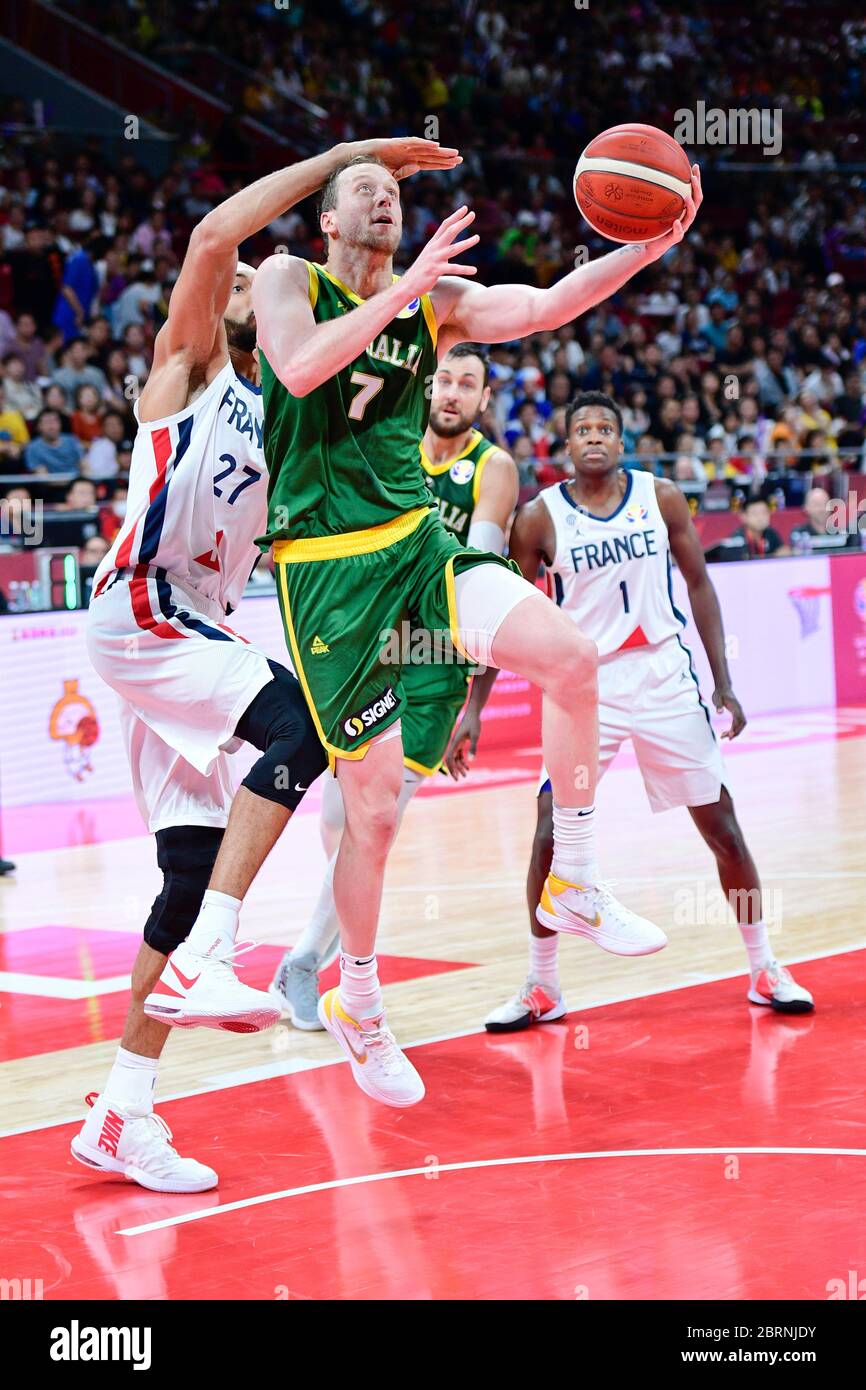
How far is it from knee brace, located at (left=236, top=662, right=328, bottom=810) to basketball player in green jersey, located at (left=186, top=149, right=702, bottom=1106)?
43 mm

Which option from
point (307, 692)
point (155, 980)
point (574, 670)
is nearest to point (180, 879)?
point (155, 980)

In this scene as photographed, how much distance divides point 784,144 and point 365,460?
21310 mm

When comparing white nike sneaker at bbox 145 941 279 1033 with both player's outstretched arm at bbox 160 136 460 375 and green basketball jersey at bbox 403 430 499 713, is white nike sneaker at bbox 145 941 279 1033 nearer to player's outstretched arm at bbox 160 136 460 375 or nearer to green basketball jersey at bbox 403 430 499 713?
player's outstretched arm at bbox 160 136 460 375

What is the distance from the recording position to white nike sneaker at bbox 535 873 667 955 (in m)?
4.75

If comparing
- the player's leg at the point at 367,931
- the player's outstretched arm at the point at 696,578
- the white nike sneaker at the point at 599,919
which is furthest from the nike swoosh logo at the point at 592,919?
the player's outstretched arm at the point at 696,578

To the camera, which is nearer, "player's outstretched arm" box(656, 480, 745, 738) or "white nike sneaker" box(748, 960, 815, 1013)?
"white nike sneaker" box(748, 960, 815, 1013)

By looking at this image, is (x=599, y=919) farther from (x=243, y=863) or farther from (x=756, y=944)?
(x=756, y=944)

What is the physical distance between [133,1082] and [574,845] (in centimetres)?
131

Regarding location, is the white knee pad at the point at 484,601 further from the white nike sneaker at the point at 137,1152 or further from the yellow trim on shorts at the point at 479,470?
the yellow trim on shorts at the point at 479,470

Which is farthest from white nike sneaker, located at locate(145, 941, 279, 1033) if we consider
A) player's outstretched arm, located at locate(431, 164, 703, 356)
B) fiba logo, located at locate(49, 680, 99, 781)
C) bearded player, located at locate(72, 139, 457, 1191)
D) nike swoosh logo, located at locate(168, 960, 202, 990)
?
fiba logo, located at locate(49, 680, 99, 781)

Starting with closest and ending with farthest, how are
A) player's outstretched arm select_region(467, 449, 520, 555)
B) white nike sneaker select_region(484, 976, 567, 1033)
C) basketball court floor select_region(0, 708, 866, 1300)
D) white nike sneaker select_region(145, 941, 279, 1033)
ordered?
basketball court floor select_region(0, 708, 866, 1300) → white nike sneaker select_region(145, 941, 279, 1033) → white nike sneaker select_region(484, 976, 567, 1033) → player's outstretched arm select_region(467, 449, 520, 555)

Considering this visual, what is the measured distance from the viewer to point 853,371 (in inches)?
807

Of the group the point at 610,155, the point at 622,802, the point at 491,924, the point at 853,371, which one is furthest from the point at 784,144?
the point at 610,155

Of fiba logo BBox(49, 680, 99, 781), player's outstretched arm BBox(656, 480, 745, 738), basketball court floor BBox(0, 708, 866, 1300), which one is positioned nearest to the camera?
basketball court floor BBox(0, 708, 866, 1300)
